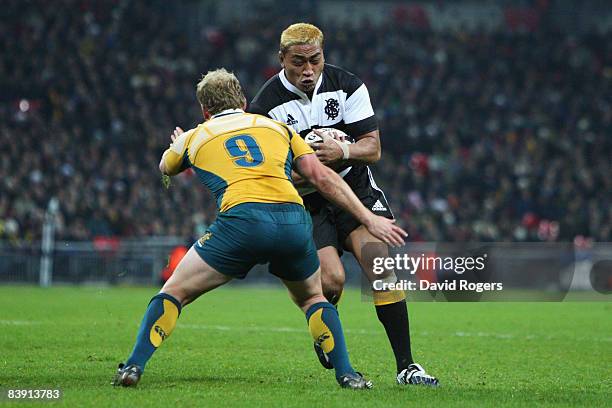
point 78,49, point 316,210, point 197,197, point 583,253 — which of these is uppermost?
point 78,49

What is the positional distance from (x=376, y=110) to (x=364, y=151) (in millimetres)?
21148

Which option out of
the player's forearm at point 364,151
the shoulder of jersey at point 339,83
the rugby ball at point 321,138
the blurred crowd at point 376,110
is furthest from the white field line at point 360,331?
the blurred crowd at point 376,110

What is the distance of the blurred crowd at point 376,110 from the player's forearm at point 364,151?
51.7 ft

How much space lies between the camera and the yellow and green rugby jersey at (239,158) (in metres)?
6.01

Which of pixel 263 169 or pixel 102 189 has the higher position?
pixel 263 169

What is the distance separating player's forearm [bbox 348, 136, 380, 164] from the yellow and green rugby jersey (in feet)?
2.86

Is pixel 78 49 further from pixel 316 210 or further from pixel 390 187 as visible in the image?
pixel 316 210

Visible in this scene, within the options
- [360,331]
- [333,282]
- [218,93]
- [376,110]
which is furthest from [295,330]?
[376,110]

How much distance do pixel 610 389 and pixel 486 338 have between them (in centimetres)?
410

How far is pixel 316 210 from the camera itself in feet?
24.1

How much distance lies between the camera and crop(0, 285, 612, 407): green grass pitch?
595 centimetres

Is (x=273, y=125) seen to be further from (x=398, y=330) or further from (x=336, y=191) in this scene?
(x=398, y=330)

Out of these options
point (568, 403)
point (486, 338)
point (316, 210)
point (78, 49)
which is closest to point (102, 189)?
point (78, 49)

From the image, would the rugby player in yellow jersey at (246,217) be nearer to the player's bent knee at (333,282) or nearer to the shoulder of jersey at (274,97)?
the player's bent knee at (333,282)
